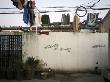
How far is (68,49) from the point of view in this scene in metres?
15.6

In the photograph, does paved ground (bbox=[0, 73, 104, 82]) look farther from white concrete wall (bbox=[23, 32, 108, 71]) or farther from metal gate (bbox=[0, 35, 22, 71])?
metal gate (bbox=[0, 35, 22, 71])

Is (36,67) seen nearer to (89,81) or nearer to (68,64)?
(68,64)

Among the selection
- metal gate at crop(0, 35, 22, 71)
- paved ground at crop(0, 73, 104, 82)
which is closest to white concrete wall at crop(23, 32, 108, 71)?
metal gate at crop(0, 35, 22, 71)

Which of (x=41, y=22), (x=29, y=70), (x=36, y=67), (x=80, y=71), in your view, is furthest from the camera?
(x=41, y=22)

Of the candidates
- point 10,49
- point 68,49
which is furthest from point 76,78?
point 10,49

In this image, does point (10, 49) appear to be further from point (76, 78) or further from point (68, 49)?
point (76, 78)

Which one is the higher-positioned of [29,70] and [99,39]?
[99,39]

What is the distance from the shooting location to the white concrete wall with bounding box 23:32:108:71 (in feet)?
50.8

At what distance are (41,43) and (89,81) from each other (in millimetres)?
4166

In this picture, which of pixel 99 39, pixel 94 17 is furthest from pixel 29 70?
pixel 94 17

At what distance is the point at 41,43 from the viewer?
1548 cm

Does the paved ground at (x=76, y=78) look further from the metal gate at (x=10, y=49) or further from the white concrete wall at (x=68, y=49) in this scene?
the metal gate at (x=10, y=49)

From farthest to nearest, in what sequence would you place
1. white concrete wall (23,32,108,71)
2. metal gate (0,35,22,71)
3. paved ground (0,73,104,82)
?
white concrete wall (23,32,108,71)
metal gate (0,35,22,71)
paved ground (0,73,104,82)

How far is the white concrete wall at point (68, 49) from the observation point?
15.5 metres
